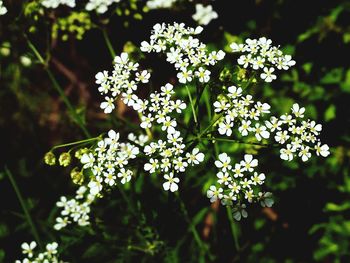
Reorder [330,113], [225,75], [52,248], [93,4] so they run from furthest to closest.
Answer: [330,113] < [93,4] < [52,248] < [225,75]

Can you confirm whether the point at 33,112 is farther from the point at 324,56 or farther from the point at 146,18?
the point at 324,56

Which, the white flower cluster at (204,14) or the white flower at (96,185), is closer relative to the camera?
the white flower at (96,185)

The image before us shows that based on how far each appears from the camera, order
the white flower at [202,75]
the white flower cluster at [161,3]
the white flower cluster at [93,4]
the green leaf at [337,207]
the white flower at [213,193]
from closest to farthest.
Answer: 1. the white flower at [213,193]
2. the white flower at [202,75]
3. the white flower cluster at [93,4]
4. the white flower cluster at [161,3]
5. the green leaf at [337,207]

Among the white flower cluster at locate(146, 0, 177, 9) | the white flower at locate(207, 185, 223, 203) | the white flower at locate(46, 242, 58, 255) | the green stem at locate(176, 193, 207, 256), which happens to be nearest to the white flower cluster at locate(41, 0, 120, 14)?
the white flower cluster at locate(146, 0, 177, 9)

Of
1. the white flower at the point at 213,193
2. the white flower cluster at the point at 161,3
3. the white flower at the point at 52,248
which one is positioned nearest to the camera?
the white flower at the point at 213,193

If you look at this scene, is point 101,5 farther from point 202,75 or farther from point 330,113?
point 330,113

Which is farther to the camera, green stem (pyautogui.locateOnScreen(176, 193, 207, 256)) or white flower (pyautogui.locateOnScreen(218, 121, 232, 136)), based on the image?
green stem (pyautogui.locateOnScreen(176, 193, 207, 256))

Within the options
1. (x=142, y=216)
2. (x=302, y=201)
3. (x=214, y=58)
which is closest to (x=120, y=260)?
(x=142, y=216)

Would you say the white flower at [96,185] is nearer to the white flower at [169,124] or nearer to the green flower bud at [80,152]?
the green flower bud at [80,152]

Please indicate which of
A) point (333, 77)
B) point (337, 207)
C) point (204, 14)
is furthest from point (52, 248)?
point (333, 77)

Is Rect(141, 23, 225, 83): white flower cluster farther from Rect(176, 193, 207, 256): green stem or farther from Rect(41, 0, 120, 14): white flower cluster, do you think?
Rect(176, 193, 207, 256): green stem

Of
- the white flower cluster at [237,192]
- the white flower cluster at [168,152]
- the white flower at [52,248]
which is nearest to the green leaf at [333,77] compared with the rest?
the white flower cluster at [237,192]
